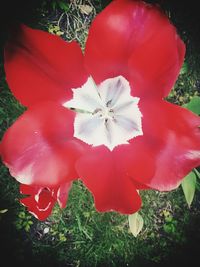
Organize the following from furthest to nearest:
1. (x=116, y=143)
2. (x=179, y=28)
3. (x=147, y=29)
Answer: (x=179, y=28) < (x=116, y=143) < (x=147, y=29)

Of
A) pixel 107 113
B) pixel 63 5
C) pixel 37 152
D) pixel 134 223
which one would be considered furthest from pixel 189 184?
pixel 63 5

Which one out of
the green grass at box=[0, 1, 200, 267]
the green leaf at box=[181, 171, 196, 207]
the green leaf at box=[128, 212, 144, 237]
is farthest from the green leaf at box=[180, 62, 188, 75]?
the green leaf at box=[128, 212, 144, 237]

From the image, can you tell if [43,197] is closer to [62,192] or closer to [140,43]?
[62,192]

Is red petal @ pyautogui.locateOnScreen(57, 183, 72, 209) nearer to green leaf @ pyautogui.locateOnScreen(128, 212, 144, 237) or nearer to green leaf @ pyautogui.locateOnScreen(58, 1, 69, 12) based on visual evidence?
green leaf @ pyautogui.locateOnScreen(128, 212, 144, 237)

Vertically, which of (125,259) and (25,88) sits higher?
(25,88)

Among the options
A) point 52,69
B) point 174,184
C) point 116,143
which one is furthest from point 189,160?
point 52,69

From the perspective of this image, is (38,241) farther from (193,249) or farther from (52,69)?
(52,69)
